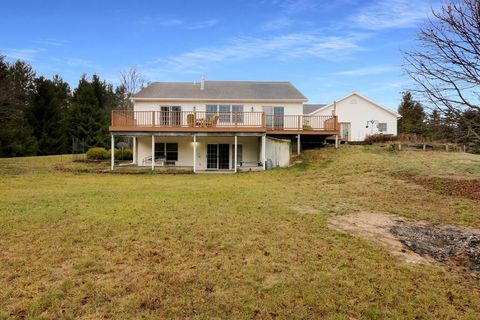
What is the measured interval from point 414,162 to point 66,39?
91.9ft

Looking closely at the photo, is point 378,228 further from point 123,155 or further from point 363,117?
point 123,155

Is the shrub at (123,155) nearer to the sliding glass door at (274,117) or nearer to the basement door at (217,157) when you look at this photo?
the basement door at (217,157)

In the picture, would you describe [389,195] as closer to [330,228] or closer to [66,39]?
[330,228]

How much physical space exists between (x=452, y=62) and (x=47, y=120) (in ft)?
124

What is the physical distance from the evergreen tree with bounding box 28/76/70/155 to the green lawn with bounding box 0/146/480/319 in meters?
28.4

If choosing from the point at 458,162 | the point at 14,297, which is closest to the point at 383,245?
the point at 14,297

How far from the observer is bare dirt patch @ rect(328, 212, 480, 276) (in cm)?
469

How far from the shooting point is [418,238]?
5660mm

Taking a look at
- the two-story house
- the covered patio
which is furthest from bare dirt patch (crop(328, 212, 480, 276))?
the covered patio

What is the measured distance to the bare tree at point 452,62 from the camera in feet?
19.9

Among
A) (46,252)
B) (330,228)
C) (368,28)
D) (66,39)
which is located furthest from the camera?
(66,39)

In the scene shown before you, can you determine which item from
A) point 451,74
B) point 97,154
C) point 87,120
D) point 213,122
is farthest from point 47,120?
point 451,74

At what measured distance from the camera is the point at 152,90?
22344mm

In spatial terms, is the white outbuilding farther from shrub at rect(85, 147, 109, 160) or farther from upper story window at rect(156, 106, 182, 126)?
shrub at rect(85, 147, 109, 160)
